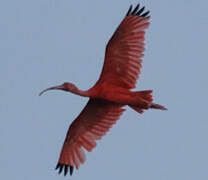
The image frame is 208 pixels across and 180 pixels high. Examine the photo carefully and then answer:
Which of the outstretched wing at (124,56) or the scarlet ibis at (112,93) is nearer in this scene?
the scarlet ibis at (112,93)

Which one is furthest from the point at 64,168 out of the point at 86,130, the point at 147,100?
the point at 147,100

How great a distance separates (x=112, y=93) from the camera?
16031 mm

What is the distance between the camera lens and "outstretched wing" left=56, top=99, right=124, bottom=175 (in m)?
16.9

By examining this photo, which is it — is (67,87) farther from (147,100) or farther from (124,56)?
(147,100)

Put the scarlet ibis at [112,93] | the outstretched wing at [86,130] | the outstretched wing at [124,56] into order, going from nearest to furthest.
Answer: the scarlet ibis at [112,93] < the outstretched wing at [124,56] < the outstretched wing at [86,130]

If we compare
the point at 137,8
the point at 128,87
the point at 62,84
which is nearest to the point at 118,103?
the point at 128,87

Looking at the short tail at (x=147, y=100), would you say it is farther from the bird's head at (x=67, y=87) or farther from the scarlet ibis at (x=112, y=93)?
the bird's head at (x=67, y=87)

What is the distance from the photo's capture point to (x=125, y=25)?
1659 cm

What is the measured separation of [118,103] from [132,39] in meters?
1.72

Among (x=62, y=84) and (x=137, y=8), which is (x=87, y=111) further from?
(x=137, y=8)

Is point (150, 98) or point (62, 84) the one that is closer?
point (150, 98)

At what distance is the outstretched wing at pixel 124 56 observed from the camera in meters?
16.4

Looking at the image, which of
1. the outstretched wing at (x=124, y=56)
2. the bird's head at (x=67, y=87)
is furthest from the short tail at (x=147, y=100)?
the bird's head at (x=67, y=87)

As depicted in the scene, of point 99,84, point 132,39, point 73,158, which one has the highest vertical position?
point 132,39
